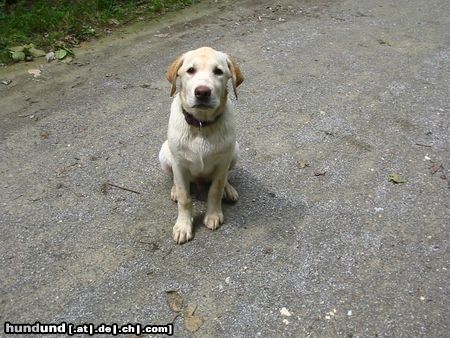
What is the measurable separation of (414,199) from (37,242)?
2850 mm

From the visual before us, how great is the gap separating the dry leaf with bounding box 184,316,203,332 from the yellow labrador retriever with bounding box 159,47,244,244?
0.61 metres

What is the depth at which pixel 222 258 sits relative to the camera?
288 cm

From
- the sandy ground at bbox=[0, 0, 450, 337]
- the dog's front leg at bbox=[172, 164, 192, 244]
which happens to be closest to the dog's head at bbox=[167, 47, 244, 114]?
the dog's front leg at bbox=[172, 164, 192, 244]

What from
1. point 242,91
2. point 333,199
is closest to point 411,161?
point 333,199

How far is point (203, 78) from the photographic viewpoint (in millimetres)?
2605

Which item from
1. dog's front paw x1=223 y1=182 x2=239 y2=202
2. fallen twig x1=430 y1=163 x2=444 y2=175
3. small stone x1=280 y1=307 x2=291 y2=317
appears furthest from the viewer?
fallen twig x1=430 y1=163 x2=444 y2=175

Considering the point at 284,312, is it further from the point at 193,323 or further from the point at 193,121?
the point at 193,121

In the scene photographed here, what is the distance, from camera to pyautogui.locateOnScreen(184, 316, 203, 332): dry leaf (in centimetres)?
243

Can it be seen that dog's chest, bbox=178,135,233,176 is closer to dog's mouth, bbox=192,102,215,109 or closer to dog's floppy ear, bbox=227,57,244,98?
dog's mouth, bbox=192,102,215,109

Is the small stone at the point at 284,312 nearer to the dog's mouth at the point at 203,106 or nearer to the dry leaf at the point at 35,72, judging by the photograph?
the dog's mouth at the point at 203,106

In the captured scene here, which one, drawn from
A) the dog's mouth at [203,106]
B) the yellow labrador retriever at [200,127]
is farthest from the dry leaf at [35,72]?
the dog's mouth at [203,106]

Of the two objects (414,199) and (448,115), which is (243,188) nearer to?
(414,199)

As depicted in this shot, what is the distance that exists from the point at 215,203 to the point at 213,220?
0.40ft

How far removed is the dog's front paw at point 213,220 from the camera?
3082 mm
